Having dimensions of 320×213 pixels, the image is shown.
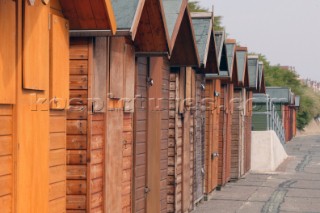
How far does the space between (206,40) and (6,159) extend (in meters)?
10.3

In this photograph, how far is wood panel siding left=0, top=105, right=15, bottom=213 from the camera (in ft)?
20.0

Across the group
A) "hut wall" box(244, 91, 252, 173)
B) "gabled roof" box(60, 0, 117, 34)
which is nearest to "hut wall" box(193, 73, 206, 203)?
"gabled roof" box(60, 0, 117, 34)

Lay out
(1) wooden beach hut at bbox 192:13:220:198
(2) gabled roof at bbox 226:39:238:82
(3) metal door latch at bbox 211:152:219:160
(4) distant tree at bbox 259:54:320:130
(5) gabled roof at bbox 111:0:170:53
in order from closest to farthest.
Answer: (5) gabled roof at bbox 111:0:170:53
(1) wooden beach hut at bbox 192:13:220:198
(3) metal door latch at bbox 211:152:219:160
(2) gabled roof at bbox 226:39:238:82
(4) distant tree at bbox 259:54:320:130

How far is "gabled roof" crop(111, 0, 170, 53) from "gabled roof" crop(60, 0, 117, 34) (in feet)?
2.21

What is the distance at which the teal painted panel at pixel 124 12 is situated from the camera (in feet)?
28.9

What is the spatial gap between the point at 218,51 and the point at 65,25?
10.9 metres

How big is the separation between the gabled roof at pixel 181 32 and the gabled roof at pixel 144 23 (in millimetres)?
1033

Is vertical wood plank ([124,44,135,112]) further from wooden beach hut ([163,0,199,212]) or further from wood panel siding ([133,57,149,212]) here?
wooden beach hut ([163,0,199,212])

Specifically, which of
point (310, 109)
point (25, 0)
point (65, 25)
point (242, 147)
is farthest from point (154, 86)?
point (310, 109)

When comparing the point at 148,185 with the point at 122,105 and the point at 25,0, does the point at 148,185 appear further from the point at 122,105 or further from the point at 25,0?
the point at 25,0

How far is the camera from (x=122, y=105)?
10109 mm

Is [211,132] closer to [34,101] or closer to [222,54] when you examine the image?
[222,54]

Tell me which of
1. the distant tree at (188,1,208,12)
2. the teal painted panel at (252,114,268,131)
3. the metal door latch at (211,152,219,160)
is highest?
the distant tree at (188,1,208,12)

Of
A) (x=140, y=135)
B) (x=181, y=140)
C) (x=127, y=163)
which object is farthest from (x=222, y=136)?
(x=127, y=163)
